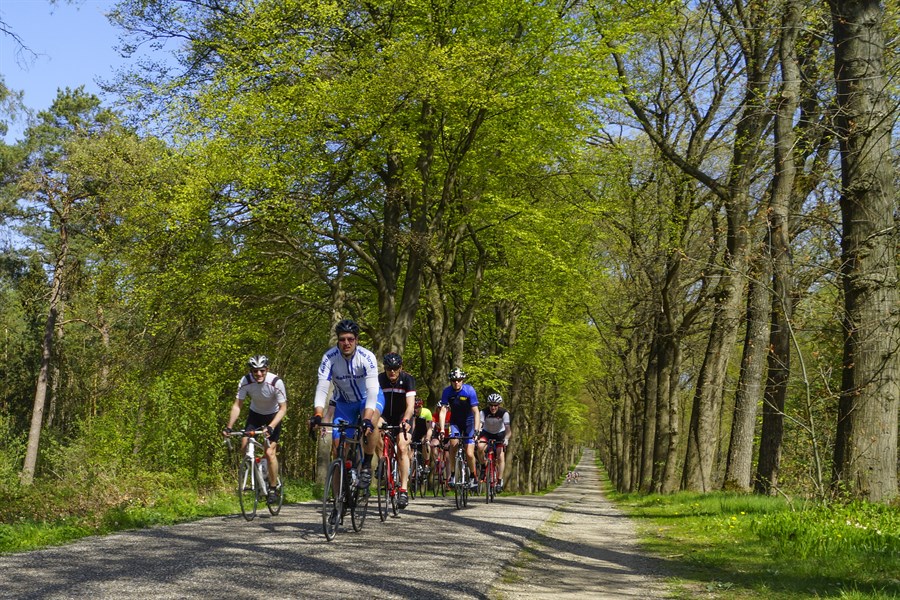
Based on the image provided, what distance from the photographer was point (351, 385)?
33.7 ft

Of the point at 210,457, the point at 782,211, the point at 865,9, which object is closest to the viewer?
the point at 865,9

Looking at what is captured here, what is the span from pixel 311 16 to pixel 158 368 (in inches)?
350

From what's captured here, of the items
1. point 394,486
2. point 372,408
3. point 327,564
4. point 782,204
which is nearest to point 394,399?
point 394,486

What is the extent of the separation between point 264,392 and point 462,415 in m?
5.04

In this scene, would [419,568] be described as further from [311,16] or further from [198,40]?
[198,40]

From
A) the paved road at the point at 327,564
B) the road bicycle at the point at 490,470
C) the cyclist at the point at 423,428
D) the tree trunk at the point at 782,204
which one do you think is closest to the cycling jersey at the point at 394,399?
the paved road at the point at 327,564

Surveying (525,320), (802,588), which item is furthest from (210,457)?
(802,588)

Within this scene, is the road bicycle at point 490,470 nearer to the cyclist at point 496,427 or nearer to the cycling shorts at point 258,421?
the cyclist at point 496,427

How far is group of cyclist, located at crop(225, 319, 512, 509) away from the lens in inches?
396

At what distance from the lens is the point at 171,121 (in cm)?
2028

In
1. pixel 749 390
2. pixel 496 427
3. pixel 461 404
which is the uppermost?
pixel 749 390

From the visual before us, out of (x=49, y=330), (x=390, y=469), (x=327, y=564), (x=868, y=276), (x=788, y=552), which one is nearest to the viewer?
(x=327, y=564)

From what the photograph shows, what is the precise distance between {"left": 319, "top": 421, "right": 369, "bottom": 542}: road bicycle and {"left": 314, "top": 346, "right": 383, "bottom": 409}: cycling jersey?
1.13 feet

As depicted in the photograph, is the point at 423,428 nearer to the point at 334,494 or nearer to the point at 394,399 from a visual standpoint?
the point at 394,399
